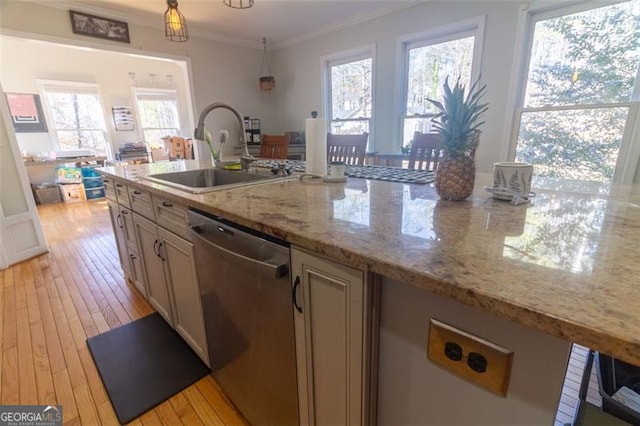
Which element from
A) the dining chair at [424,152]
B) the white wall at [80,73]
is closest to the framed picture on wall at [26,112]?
the white wall at [80,73]

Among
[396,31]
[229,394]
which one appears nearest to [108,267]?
[229,394]

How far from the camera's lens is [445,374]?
0.61 metres

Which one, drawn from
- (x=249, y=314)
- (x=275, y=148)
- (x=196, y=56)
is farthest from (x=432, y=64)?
(x=249, y=314)

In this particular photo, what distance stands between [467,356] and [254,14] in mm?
4201

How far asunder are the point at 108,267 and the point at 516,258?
3.29 metres

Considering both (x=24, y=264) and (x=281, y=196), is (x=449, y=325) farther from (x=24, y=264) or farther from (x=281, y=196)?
(x=24, y=264)

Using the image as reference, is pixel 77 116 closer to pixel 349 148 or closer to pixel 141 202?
pixel 141 202

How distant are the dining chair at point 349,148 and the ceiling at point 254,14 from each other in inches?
79.4

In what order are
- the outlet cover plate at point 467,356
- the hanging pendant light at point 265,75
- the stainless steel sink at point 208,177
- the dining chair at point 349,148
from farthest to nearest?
the hanging pendant light at point 265,75
the dining chair at point 349,148
the stainless steel sink at point 208,177
the outlet cover plate at point 467,356

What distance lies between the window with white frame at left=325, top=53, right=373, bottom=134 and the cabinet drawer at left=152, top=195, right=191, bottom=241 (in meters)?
3.13

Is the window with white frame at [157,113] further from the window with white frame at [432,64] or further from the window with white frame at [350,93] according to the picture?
the window with white frame at [432,64]

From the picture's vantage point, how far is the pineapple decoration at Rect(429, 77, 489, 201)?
2.85 ft

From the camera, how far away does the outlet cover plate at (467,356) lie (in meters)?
0.52

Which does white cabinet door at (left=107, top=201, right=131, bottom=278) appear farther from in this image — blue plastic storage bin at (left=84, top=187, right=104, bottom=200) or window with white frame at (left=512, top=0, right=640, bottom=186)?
blue plastic storage bin at (left=84, top=187, right=104, bottom=200)
